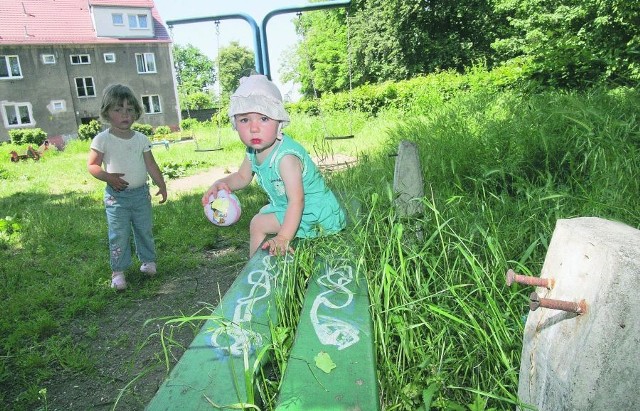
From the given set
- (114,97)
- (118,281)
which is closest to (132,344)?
(118,281)

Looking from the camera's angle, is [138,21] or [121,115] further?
[138,21]

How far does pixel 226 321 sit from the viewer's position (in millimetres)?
1444

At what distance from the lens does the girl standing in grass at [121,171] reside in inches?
128

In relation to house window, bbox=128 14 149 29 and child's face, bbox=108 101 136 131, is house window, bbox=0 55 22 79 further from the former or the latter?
child's face, bbox=108 101 136 131

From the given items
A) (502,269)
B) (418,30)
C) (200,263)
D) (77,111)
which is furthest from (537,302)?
(77,111)

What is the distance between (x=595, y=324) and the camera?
2.72 ft

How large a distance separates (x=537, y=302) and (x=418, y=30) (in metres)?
25.5

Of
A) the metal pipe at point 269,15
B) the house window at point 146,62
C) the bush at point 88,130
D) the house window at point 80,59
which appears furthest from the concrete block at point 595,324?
the house window at point 146,62

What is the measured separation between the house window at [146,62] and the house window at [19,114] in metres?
7.05

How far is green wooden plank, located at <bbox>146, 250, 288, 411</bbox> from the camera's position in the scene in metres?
1.13

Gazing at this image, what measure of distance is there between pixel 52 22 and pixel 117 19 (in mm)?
3818

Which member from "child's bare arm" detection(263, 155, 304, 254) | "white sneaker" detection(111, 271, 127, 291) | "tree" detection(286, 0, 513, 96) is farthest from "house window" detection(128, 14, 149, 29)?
"child's bare arm" detection(263, 155, 304, 254)

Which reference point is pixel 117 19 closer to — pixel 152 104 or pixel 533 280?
pixel 152 104

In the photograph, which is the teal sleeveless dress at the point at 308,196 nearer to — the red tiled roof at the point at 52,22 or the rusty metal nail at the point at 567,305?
the rusty metal nail at the point at 567,305
